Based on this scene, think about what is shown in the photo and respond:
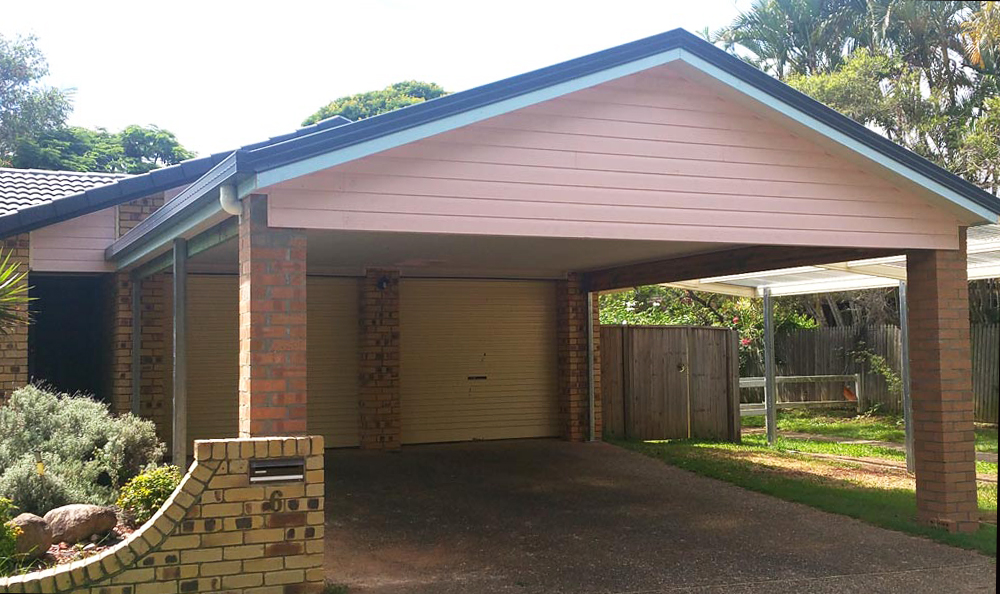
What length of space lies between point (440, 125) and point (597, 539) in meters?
3.99

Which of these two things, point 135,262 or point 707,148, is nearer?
point 707,148

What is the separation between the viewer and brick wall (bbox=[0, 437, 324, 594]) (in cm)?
578

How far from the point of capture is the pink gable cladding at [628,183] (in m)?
6.90

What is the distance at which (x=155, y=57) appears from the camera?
34.9 metres

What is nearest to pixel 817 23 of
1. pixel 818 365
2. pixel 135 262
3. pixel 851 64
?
pixel 851 64

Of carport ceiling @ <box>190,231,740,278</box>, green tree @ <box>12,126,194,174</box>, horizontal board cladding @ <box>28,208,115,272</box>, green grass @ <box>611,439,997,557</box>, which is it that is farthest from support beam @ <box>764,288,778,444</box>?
green tree @ <box>12,126,194,174</box>

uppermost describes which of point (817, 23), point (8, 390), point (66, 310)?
point (817, 23)

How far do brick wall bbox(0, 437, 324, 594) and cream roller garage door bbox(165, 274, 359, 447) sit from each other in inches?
287

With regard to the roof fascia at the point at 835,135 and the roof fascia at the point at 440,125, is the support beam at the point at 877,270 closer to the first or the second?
the roof fascia at the point at 835,135

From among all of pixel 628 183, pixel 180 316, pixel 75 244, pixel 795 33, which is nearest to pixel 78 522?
pixel 180 316

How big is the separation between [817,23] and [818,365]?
37.8 ft

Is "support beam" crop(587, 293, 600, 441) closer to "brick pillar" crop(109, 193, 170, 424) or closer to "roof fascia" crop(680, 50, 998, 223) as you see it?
"brick pillar" crop(109, 193, 170, 424)

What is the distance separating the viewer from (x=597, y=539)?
8.48 m

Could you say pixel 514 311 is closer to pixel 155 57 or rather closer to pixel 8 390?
pixel 8 390
